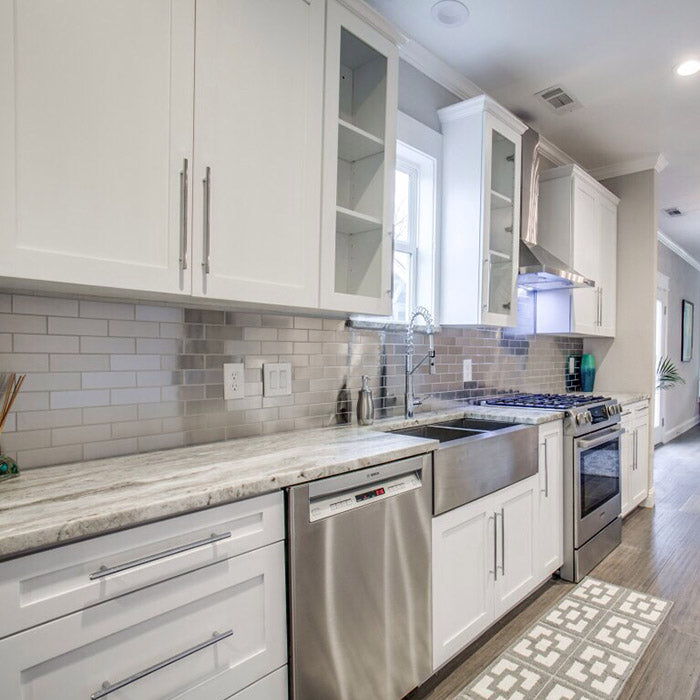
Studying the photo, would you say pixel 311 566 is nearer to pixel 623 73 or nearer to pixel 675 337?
pixel 623 73

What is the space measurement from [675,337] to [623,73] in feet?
19.1

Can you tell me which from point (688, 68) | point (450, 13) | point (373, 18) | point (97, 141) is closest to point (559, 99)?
point (688, 68)

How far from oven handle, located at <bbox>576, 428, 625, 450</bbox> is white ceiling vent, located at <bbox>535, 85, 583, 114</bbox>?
6.92 ft

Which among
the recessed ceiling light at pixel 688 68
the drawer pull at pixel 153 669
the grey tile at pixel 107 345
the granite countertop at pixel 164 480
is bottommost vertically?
the drawer pull at pixel 153 669

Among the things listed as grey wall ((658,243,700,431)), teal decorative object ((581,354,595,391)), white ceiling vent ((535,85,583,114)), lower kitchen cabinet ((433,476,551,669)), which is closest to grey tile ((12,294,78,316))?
lower kitchen cabinet ((433,476,551,669))

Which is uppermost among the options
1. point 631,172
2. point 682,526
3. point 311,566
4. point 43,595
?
point 631,172

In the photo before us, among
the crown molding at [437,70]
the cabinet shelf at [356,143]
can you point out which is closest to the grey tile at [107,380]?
the cabinet shelf at [356,143]

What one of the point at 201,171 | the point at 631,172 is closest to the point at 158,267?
the point at 201,171

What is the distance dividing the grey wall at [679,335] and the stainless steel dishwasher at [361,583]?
6.47 meters

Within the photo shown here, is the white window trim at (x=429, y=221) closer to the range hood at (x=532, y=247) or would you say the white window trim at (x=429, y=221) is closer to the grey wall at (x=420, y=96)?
the grey wall at (x=420, y=96)

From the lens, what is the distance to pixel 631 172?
165 inches

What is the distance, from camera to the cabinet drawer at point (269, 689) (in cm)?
123

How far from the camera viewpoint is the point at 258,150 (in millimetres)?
1549

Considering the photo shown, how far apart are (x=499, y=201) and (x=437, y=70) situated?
0.81 meters
